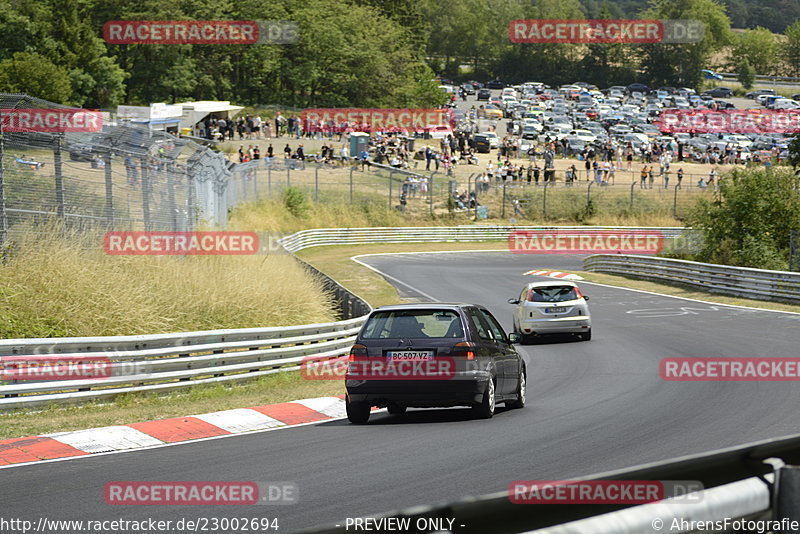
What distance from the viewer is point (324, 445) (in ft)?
34.4

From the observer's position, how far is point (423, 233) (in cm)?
5534

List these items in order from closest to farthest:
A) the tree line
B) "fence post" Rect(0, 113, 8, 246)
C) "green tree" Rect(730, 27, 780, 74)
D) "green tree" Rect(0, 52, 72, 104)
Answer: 1. "fence post" Rect(0, 113, 8, 246)
2. "green tree" Rect(0, 52, 72, 104)
3. the tree line
4. "green tree" Rect(730, 27, 780, 74)

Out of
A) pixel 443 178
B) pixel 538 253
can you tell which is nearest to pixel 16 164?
pixel 538 253

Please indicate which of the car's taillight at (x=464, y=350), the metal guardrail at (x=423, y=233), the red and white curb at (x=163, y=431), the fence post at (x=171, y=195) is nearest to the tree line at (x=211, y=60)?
the metal guardrail at (x=423, y=233)

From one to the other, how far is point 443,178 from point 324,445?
50681mm

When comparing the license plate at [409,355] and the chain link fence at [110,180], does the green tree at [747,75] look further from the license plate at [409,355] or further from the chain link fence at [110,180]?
the license plate at [409,355]

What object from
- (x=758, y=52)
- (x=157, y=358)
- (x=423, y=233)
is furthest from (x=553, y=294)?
(x=758, y=52)

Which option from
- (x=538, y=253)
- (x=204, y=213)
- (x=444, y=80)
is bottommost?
(x=538, y=253)

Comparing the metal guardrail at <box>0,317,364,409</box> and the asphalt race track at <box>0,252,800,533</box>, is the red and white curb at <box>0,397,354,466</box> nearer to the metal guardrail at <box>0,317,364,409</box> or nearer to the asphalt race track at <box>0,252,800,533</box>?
the asphalt race track at <box>0,252,800,533</box>

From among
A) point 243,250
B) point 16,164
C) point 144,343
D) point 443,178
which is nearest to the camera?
point 144,343

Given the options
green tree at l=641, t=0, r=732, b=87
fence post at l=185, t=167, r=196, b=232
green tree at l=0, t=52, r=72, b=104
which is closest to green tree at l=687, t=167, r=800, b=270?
fence post at l=185, t=167, r=196, b=232

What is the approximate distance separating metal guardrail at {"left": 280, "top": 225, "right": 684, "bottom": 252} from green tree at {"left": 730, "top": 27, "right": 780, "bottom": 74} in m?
145

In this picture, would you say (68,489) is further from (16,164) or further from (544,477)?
(16,164)

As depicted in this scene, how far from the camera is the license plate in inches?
464
